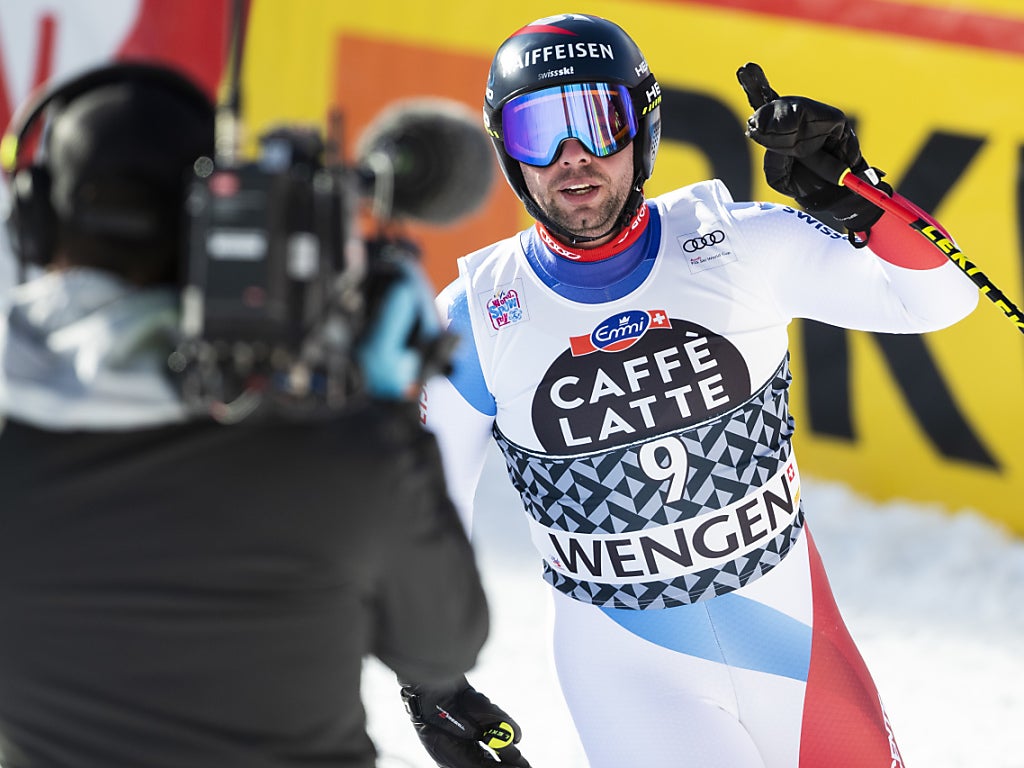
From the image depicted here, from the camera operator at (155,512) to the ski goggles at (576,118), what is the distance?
1.19 meters

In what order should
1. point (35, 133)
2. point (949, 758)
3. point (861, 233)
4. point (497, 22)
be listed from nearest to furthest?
Answer: point (35, 133) < point (861, 233) < point (949, 758) < point (497, 22)

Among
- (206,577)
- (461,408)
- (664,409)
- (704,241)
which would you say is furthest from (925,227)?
(206,577)

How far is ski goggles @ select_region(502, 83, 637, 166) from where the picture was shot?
2.42 meters

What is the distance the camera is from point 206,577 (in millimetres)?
1278

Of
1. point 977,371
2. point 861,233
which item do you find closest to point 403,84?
point 977,371

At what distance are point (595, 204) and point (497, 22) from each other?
3.12 m

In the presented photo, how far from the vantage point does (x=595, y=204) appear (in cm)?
244

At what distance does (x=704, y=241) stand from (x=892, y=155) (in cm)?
263

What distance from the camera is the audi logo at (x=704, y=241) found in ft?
7.96

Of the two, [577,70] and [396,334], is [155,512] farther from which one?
[577,70]

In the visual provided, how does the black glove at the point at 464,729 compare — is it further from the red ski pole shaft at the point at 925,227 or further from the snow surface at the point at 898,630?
the red ski pole shaft at the point at 925,227

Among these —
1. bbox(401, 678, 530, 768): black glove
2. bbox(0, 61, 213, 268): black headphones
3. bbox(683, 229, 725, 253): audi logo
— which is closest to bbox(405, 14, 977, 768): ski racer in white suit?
bbox(683, 229, 725, 253): audi logo

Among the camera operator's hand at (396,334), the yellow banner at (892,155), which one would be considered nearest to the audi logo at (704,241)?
the camera operator's hand at (396,334)

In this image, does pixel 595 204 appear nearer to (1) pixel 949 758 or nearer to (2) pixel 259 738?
(2) pixel 259 738
